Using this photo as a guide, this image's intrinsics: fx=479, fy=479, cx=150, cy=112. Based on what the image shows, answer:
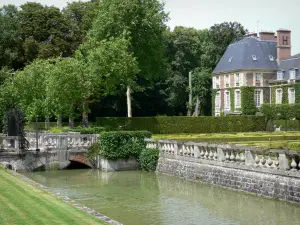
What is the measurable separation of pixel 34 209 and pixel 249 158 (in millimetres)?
8547

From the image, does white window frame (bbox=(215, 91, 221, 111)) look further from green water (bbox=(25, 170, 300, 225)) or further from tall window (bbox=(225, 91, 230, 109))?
green water (bbox=(25, 170, 300, 225))

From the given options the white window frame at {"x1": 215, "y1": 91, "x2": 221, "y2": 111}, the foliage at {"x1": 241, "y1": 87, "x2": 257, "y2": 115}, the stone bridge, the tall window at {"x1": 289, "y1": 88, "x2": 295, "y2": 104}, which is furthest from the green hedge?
the stone bridge

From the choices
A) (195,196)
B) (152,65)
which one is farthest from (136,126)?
(195,196)

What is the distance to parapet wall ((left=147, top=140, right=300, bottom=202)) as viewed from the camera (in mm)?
14789

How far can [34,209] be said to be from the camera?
11047 mm

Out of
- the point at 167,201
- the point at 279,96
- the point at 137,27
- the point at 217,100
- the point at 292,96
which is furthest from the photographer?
the point at 217,100

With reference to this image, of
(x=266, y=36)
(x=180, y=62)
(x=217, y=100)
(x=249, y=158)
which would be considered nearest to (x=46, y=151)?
(x=249, y=158)

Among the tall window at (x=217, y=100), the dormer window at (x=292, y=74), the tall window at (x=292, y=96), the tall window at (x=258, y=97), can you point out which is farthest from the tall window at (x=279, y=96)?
the tall window at (x=217, y=100)

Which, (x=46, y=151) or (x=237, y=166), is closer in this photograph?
(x=237, y=166)

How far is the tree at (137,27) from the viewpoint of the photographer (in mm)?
42875

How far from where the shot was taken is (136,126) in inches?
1693

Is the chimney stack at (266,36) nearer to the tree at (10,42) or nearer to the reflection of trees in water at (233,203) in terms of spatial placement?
the tree at (10,42)

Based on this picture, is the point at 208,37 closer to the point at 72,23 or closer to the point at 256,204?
the point at 72,23

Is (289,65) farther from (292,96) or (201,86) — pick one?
(201,86)
